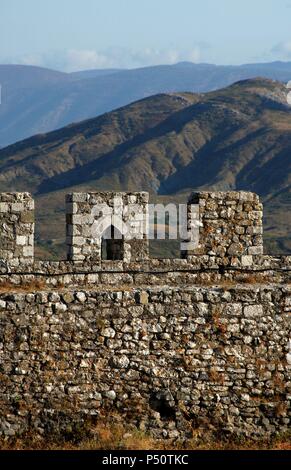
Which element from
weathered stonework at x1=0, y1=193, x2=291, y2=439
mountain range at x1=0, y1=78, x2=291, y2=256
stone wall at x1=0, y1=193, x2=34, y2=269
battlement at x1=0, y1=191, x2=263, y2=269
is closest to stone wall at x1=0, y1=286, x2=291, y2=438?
weathered stonework at x1=0, y1=193, x2=291, y2=439

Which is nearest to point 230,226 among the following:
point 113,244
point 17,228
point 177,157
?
point 113,244

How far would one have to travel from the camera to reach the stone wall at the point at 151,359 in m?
13.7

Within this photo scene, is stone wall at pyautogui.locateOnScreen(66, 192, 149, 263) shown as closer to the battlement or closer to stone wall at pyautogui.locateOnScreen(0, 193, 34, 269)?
the battlement

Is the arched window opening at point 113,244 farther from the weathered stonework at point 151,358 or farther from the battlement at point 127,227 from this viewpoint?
the weathered stonework at point 151,358

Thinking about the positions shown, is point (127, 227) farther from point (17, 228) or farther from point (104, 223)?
point (17, 228)

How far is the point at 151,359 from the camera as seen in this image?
1384cm

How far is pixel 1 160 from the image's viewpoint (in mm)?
189750

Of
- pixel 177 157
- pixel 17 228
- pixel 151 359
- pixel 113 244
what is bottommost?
pixel 151 359

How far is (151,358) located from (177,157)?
160825mm

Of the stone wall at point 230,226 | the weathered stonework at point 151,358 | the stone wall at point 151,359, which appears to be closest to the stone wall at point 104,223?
the stone wall at point 230,226

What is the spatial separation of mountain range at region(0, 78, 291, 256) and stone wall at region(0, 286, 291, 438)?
10998 centimetres

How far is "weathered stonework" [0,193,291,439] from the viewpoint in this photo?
44.8 ft

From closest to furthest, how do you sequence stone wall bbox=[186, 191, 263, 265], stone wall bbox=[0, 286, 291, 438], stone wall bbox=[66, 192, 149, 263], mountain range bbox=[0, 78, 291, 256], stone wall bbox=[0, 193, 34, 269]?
1. stone wall bbox=[0, 286, 291, 438]
2. stone wall bbox=[0, 193, 34, 269]
3. stone wall bbox=[66, 192, 149, 263]
4. stone wall bbox=[186, 191, 263, 265]
5. mountain range bbox=[0, 78, 291, 256]

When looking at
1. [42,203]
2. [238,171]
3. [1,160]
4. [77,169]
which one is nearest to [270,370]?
[42,203]
